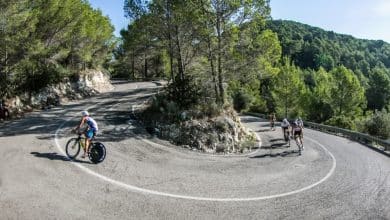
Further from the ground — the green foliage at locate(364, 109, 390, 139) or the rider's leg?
the rider's leg

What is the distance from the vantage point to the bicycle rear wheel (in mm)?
13438

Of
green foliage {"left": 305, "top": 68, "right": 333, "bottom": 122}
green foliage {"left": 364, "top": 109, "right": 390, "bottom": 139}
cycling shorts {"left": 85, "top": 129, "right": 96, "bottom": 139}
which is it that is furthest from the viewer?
green foliage {"left": 305, "top": 68, "right": 333, "bottom": 122}

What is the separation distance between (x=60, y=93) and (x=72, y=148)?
1973 cm

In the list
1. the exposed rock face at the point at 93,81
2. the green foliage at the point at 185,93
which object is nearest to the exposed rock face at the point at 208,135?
the green foliage at the point at 185,93

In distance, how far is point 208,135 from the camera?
20.3 meters

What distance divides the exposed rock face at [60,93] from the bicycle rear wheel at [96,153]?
12628 millimetres

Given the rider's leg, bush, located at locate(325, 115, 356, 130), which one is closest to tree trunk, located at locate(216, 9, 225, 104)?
the rider's leg

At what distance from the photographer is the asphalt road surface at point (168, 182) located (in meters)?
10.0

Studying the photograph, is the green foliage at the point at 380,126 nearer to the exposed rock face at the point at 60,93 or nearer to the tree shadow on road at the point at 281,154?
the tree shadow on road at the point at 281,154

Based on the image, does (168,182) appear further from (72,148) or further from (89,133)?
(72,148)

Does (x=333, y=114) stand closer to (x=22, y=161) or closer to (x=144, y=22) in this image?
(x=144, y=22)

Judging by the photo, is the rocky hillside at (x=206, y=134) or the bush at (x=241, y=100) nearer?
the rocky hillside at (x=206, y=134)

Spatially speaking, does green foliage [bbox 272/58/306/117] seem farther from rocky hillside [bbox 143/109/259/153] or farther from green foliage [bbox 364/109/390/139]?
rocky hillside [bbox 143/109/259/153]

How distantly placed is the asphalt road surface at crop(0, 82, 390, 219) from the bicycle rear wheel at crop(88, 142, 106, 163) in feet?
0.84
